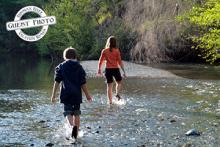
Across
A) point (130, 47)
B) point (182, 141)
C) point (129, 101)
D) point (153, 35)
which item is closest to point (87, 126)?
point (182, 141)

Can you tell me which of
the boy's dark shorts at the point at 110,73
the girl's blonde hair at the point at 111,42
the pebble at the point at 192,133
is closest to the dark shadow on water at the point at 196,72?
the boy's dark shorts at the point at 110,73

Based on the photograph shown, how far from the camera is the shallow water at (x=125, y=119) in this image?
8969 mm

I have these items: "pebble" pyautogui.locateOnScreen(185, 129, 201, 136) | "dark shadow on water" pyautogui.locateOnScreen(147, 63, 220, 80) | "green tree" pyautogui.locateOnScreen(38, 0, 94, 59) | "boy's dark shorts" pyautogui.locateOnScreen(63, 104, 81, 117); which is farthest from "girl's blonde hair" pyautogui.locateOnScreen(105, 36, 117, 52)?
"green tree" pyautogui.locateOnScreen(38, 0, 94, 59)

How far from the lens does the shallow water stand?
8.97 m

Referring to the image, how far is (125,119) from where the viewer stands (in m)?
11.2

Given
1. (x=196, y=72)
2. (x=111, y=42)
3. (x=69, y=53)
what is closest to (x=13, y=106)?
(x=111, y=42)

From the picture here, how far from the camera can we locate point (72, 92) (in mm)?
9148

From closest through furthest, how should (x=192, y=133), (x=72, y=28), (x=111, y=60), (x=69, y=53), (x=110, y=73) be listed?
(x=69, y=53)
(x=192, y=133)
(x=111, y=60)
(x=110, y=73)
(x=72, y=28)

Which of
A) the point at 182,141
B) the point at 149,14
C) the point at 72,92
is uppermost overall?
the point at 149,14

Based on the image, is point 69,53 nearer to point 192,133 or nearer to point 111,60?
point 192,133

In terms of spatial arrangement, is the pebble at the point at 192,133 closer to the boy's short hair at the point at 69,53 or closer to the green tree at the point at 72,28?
the boy's short hair at the point at 69,53

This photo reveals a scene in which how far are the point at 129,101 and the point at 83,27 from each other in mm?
31672

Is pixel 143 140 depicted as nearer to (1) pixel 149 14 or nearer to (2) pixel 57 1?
(1) pixel 149 14

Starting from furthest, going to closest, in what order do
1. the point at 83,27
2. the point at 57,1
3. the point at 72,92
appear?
1. the point at 57,1
2. the point at 83,27
3. the point at 72,92
